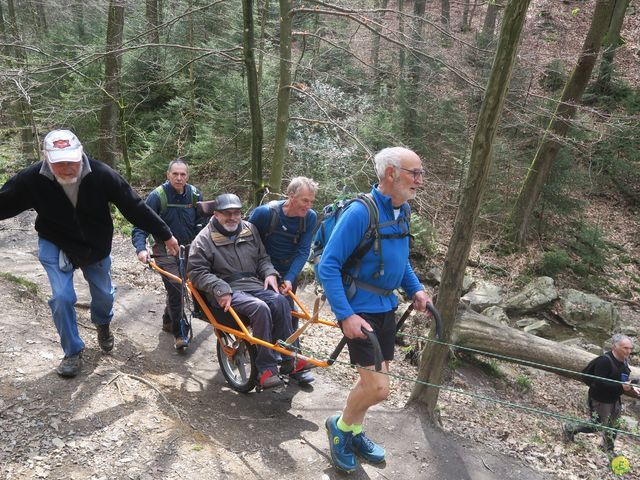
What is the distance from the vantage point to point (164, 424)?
3.79 meters

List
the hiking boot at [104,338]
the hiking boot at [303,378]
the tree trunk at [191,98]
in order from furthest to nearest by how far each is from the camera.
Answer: the tree trunk at [191,98] → the hiking boot at [303,378] → the hiking boot at [104,338]

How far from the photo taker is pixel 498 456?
4.41 meters

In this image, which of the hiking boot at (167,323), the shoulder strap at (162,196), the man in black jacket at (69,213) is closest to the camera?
the man in black jacket at (69,213)

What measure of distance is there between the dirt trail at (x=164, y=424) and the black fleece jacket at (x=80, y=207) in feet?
3.52

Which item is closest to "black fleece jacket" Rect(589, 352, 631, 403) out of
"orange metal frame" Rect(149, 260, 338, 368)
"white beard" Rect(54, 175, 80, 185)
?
"orange metal frame" Rect(149, 260, 338, 368)

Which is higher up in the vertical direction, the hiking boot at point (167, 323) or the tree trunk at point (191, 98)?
the tree trunk at point (191, 98)

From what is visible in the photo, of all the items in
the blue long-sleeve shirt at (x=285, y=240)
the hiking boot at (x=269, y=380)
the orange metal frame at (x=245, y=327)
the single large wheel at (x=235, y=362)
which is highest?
the blue long-sleeve shirt at (x=285, y=240)

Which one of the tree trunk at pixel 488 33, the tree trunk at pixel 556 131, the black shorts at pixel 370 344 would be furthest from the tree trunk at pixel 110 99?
the tree trunk at pixel 556 131

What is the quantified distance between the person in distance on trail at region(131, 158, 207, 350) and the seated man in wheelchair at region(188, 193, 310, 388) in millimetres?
1204

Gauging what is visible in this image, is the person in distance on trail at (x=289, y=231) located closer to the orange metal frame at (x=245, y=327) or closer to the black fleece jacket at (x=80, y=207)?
the orange metal frame at (x=245, y=327)

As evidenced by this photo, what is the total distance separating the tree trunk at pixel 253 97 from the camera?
800 centimetres

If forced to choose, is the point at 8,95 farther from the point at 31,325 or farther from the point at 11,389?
the point at 11,389

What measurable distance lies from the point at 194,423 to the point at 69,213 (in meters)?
2.00

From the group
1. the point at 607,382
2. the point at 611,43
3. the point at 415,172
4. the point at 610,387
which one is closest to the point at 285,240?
the point at 415,172
